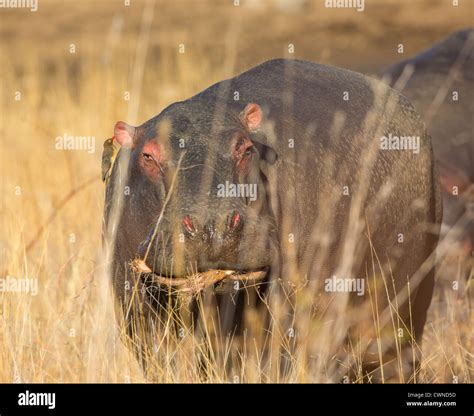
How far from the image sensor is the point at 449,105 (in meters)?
10.1

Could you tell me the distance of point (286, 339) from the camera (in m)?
6.84

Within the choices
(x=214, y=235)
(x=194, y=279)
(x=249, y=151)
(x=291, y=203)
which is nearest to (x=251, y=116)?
(x=249, y=151)

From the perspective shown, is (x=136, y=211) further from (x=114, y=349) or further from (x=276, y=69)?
(x=276, y=69)

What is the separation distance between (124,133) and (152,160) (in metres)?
0.43

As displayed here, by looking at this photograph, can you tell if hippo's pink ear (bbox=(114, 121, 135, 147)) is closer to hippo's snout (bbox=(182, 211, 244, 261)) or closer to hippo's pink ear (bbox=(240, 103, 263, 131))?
hippo's pink ear (bbox=(240, 103, 263, 131))

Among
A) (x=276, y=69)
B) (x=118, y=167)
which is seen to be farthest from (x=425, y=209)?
(x=118, y=167)

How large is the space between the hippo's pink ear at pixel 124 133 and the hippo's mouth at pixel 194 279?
0.84m

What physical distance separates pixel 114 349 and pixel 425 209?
2.45 meters

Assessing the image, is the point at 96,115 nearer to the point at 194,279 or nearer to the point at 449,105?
the point at 449,105

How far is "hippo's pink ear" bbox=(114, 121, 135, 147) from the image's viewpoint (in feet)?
22.9

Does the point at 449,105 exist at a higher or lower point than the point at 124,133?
higher

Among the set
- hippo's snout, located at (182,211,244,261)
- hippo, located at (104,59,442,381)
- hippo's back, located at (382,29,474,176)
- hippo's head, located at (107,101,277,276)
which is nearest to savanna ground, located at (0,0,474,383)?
hippo, located at (104,59,442,381)

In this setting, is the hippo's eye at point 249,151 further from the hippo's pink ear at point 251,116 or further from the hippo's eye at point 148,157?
the hippo's eye at point 148,157

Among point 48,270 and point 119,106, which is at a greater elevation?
point 119,106
